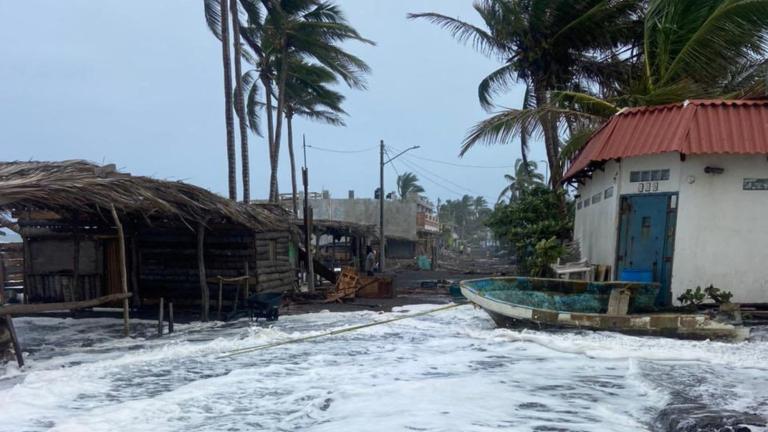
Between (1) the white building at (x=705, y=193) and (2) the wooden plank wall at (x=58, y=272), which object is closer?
(1) the white building at (x=705, y=193)

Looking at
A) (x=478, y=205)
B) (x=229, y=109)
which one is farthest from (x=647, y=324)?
(x=478, y=205)

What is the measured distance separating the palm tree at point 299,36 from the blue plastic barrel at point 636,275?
14070 millimetres

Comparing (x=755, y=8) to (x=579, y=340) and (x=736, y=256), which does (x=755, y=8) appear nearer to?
(x=736, y=256)

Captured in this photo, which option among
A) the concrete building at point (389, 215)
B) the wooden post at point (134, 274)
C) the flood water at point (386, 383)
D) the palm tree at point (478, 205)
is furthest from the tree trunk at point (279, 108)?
the palm tree at point (478, 205)

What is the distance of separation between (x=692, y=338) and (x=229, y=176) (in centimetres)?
1403

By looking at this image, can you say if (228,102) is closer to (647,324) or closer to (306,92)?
(306,92)

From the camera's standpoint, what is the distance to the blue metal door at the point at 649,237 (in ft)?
40.4

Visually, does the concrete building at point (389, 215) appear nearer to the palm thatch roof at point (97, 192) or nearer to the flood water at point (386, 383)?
the palm thatch roof at point (97, 192)

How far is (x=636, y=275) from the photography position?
12.8 metres

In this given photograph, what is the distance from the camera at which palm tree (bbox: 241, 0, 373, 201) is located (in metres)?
22.7

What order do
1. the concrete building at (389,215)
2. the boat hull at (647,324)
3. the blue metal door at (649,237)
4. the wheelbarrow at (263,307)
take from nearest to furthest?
the boat hull at (647,324)
the blue metal door at (649,237)
the wheelbarrow at (263,307)
the concrete building at (389,215)

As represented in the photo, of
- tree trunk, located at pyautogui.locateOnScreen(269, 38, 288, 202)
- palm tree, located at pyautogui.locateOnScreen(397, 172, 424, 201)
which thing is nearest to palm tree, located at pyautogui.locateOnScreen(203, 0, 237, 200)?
tree trunk, located at pyautogui.locateOnScreen(269, 38, 288, 202)

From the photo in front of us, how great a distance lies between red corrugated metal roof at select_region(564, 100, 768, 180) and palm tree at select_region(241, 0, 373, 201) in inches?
500

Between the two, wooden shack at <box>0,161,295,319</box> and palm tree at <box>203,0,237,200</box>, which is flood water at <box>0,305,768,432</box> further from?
palm tree at <box>203,0,237,200</box>
